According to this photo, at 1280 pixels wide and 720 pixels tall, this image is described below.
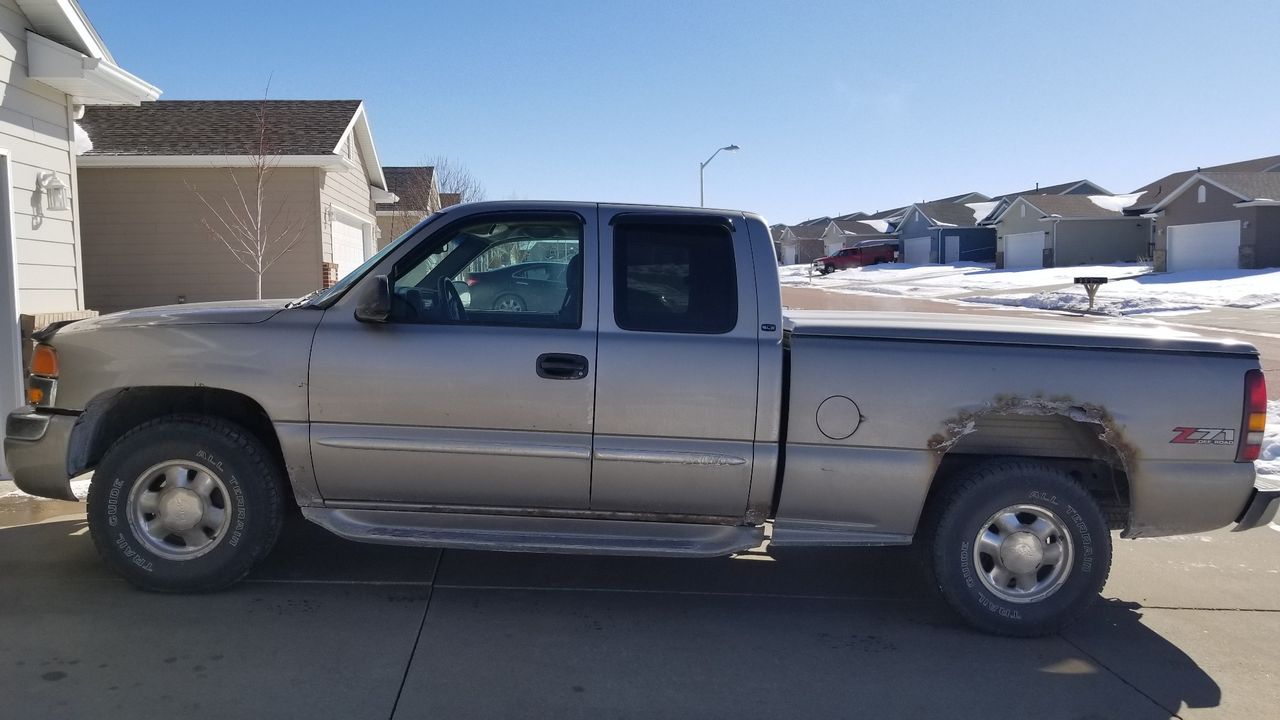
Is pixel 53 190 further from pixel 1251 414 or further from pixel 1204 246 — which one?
pixel 1204 246

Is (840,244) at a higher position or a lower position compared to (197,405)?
higher

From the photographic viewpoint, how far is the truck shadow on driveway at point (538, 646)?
3.86 m

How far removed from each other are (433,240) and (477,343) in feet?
1.99

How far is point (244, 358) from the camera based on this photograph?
4594 millimetres

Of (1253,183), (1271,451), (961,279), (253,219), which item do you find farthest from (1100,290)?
(253,219)

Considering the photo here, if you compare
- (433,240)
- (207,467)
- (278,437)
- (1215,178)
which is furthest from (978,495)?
(1215,178)

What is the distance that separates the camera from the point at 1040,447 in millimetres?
4766

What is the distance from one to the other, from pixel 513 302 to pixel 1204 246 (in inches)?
1769

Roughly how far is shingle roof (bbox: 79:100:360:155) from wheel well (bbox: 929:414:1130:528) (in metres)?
13.0

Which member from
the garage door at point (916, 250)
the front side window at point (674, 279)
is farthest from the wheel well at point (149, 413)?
the garage door at point (916, 250)

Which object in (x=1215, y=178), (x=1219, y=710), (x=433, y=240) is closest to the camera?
(x=1219, y=710)

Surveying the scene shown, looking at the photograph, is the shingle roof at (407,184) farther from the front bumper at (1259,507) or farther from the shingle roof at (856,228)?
the shingle roof at (856,228)

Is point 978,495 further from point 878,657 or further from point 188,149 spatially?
point 188,149

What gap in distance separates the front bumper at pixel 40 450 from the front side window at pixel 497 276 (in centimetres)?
171
